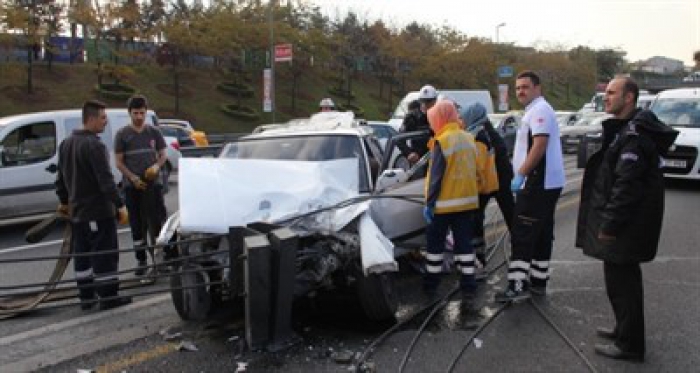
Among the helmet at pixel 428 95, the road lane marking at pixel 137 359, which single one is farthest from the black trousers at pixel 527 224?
the road lane marking at pixel 137 359

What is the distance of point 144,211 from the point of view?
668 cm

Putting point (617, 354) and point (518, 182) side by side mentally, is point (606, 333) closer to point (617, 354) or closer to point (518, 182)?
point (617, 354)

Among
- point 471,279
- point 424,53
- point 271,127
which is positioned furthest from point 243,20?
point 471,279

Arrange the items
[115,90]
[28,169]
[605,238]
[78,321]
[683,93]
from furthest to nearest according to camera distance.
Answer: [115,90], [683,93], [28,169], [78,321], [605,238]

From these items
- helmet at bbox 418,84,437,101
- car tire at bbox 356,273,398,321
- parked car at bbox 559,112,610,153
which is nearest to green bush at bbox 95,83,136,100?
parked car at bbox 559,112,610,153

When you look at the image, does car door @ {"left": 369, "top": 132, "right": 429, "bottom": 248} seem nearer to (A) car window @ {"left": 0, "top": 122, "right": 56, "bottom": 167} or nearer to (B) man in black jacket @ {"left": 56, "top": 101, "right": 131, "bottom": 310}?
(B) man in black jacket @ {"left": 56, "top": 101, "right": 131, "bottom": 310}

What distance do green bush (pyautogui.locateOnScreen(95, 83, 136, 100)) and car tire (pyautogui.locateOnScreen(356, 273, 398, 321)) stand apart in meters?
29.7

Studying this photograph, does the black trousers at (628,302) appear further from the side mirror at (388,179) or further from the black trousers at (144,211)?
the black trousers at (144,211)

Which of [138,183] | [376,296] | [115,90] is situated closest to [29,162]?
[138,183]

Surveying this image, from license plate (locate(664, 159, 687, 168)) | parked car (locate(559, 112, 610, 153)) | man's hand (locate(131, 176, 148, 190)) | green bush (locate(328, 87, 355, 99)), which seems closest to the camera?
man's hand (locate(131, 176, 148, 190))

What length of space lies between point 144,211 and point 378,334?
3259 millimetres

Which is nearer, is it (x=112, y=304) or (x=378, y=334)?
(x=378, y=334)

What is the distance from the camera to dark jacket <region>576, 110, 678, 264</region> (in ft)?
12.8

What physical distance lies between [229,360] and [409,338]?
1.31 m
